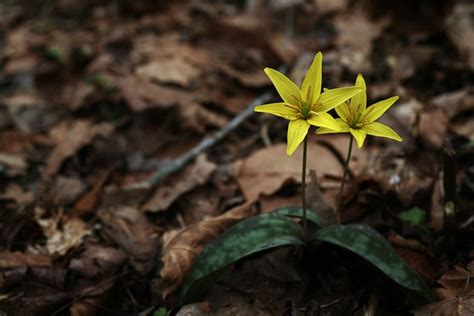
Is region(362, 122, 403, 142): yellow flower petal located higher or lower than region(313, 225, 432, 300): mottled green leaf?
higher

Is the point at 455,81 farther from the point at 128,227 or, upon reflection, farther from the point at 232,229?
the point at 128,227

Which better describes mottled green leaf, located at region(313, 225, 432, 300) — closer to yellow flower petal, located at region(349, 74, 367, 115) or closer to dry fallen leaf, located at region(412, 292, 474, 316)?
dry fallen leaf, located at region(412, 292, 474, 316)

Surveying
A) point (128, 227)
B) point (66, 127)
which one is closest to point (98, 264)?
point (128, 227)

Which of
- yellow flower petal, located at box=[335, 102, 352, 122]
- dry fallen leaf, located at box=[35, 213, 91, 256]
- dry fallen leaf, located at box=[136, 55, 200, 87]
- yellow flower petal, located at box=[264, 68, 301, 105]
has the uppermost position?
yellow flower petal, located at box=[264, 68, 301, 105]

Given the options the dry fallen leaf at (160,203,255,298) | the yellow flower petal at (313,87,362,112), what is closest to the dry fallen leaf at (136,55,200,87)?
the dry fallen leaf at (160,203,255,298)

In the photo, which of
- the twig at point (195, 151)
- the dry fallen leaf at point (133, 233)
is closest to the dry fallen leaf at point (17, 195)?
the dry fallen leaf at point (133, 233)

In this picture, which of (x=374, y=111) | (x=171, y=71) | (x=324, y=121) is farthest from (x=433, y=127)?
(x=171, y=71)
